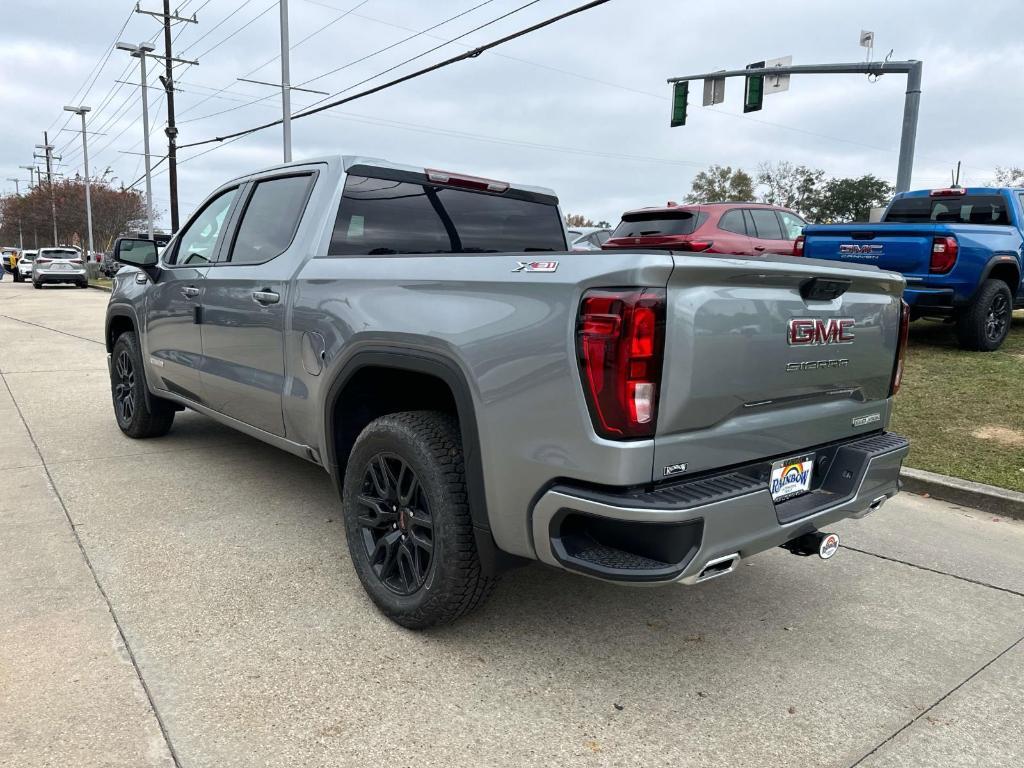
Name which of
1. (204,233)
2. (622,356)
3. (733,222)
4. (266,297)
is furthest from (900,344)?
(733,222)

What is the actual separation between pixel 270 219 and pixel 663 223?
7.79 m

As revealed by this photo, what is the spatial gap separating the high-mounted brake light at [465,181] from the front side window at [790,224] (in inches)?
336

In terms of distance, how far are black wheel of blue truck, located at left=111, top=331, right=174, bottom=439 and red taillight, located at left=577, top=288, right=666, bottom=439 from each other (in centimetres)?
423

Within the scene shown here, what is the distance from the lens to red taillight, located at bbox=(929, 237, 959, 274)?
308 inches

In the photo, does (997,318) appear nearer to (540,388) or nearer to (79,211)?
(540,388)

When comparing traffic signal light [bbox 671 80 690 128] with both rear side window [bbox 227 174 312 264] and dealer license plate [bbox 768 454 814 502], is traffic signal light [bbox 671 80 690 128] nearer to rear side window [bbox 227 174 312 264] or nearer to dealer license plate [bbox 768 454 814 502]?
rear side window [bbox 227 174 312 264]

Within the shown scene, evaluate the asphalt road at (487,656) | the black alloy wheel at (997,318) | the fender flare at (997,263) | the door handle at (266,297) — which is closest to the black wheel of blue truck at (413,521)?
the asphalt road at (487,656)

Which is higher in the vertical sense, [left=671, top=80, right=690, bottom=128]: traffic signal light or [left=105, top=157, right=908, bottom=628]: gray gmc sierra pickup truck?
[left=671, top=80, right=690, bottom=128]: traffic signal light

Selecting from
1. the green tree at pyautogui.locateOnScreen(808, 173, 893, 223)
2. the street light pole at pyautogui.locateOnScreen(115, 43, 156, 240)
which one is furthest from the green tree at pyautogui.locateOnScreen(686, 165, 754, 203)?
the street light pole at pyautogui.locateOnScreen(115, 43, 156, 240)

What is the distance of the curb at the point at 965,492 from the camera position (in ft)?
15.0

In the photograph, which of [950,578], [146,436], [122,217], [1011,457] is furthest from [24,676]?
[122,217]

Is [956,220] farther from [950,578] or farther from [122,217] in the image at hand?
[122,217]

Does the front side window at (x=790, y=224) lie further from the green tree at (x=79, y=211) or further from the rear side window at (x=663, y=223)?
the green tree at (x=79, y=211)

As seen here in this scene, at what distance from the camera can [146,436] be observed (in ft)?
19.4
